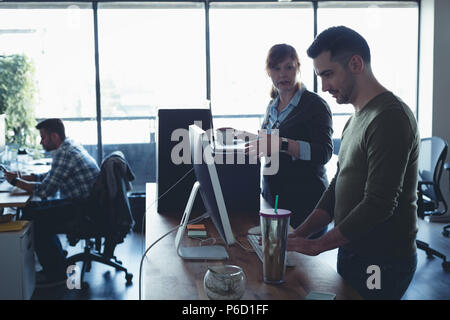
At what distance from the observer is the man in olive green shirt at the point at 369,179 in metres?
1.36

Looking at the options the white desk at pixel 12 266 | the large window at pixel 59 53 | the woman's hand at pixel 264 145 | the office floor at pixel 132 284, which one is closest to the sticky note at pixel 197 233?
the woman's hand at pixel 264 145

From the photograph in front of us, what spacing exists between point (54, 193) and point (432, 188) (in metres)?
3.10

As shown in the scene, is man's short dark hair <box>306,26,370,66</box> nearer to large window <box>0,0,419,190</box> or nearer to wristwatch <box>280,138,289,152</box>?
wristwatch <box>280,138,289,152</box>

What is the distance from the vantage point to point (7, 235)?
3225 mm

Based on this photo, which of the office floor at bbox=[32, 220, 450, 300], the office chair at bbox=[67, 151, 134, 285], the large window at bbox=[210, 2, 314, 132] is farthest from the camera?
the large window at bbox=[210, 2, 314, 132]

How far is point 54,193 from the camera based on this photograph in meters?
3.70

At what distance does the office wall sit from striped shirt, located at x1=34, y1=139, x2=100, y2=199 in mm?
3798

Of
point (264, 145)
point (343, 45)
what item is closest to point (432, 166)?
point (264, 145)

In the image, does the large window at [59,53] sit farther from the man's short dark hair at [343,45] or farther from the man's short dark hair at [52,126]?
the man's short dark hair at [343,45]

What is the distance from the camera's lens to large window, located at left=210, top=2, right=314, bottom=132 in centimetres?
552

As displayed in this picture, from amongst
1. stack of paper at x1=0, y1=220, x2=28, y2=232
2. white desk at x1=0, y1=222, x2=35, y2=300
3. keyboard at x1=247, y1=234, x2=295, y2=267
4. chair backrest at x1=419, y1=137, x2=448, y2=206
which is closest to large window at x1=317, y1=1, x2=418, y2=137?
chair backrest at x1=419, y1=137, x2=448, y2=206

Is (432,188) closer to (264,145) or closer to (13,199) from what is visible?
(264,145)
